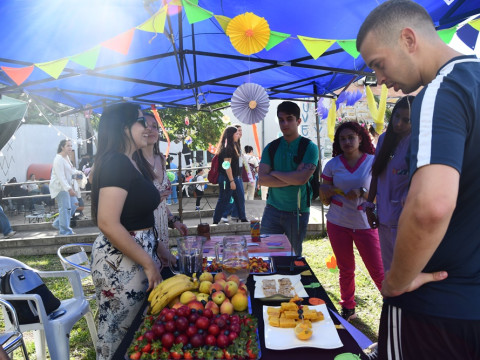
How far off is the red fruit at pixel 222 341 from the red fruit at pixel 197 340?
0.06 meters

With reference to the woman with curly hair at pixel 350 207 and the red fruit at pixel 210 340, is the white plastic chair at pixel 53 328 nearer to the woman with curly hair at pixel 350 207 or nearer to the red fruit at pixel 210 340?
the red fruit at pixel 210 340

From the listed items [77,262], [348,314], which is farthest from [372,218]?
[77,262]

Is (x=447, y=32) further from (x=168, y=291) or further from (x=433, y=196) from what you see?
(x=168, y=291)

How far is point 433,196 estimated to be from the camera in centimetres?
87

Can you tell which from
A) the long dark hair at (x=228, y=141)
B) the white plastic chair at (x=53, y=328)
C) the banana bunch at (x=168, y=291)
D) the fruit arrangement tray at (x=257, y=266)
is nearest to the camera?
the banana bunch at (x=168, y=291)

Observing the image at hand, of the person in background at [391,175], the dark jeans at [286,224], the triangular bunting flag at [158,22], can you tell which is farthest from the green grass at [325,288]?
the triangular bunting flag at [158,22]

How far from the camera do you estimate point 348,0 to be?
3.16 meters

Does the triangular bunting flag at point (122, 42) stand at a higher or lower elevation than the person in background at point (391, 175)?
higher

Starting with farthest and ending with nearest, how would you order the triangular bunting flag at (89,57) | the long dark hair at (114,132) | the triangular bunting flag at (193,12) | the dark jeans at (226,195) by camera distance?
the dark jeans at (226,195), the triangular bunting flag at (89,57), the triangular bunting flag at (193,12), the long dark hair at (114,132)

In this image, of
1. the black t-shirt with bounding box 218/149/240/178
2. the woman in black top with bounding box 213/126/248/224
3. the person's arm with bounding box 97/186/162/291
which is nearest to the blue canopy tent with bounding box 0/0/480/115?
the woman in black top with bounding box 213/126/248/224

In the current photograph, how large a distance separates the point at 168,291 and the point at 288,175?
1.97 meters

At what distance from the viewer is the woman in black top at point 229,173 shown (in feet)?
20.5

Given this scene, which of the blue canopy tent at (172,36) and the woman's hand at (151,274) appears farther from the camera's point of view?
the blue canopy tent at (172,36)

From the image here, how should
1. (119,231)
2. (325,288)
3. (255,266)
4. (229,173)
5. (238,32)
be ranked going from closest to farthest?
(119,231) < (255,266) < (238,32) < (325,288) < (229,173)
